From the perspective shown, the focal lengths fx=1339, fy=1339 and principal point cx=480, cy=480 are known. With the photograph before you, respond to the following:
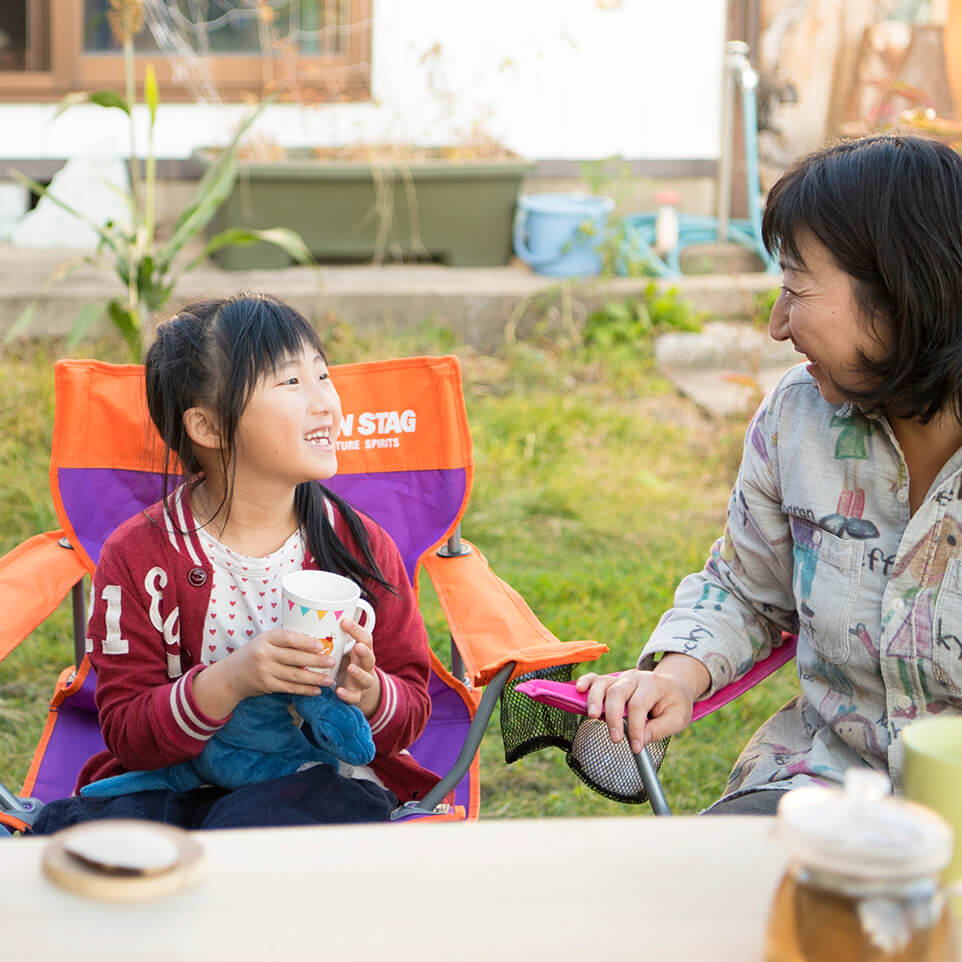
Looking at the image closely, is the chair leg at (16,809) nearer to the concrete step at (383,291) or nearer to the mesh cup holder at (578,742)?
the mesh cup holder at (578,742)

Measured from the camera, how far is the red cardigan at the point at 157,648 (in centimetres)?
167

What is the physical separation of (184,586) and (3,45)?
485cm

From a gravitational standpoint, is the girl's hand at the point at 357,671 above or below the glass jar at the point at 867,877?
below

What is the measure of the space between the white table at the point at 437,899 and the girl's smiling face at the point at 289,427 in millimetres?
790

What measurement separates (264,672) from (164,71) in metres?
4.81

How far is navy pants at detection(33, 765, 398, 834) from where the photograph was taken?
164cm

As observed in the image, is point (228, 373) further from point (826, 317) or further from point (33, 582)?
point (826, 317)

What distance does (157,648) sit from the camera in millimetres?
1743

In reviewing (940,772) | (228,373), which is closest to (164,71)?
(228,373)

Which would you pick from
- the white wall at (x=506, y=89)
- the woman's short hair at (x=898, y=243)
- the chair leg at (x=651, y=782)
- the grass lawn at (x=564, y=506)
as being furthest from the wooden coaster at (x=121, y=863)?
the white wall at (x=506, y=89)

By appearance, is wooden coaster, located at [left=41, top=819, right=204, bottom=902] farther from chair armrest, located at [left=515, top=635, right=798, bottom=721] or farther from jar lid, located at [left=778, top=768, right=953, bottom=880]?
chair armrest, located at [left=515, top=635, right=798, bottom=721]

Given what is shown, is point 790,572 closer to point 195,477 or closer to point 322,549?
point 322,549

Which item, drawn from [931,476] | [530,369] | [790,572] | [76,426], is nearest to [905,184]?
[931,476]

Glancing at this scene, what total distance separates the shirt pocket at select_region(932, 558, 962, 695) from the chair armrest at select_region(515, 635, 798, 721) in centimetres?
28
